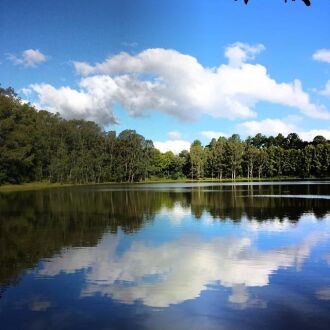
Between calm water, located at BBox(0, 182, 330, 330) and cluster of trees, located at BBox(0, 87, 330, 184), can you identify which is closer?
calm water, located at BBox(0, 182, 330, 330)

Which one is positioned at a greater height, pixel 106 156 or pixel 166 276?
pixel 106 156

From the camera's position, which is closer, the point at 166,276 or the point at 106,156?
the point at 166,276

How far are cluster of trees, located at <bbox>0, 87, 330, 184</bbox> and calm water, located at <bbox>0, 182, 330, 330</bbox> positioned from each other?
6866 centimetres

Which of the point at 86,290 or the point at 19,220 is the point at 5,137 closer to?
the point at 19,220

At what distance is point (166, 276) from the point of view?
13422 mm

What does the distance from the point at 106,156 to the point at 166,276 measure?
109m

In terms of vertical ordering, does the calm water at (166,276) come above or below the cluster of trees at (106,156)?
below

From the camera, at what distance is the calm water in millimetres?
9833

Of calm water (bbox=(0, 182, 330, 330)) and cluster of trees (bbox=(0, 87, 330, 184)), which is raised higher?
cluster of trees (bbox=(0, 87, 330, 184))

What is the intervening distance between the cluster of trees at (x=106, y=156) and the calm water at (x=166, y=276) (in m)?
68.7

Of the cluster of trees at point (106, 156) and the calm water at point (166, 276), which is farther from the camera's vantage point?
the cluster of trees at point (106, 156)

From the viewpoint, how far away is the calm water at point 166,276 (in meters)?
9.83

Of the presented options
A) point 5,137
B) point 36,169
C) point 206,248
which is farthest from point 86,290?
point 36,169

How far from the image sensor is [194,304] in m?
10.7
